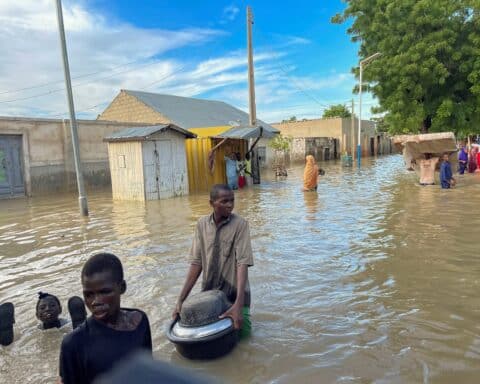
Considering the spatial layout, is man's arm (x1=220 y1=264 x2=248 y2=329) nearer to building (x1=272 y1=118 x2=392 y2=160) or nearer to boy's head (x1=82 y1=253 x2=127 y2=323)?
boy's head (x1=82 y1=253 x2=127 y2=323)

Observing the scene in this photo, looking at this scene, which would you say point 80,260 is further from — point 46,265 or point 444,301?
point 444,301

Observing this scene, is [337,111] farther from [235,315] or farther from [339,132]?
[235,315]

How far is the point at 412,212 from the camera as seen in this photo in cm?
1019

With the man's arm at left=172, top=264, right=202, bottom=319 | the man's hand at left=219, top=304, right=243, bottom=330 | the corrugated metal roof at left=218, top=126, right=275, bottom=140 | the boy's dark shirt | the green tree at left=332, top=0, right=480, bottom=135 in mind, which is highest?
the green tree at left=332, top=0, right=480, bottom=135

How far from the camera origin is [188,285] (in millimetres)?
3537

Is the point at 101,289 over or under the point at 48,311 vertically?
over

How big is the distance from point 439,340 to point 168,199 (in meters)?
11.8

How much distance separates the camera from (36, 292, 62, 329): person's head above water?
165 inches

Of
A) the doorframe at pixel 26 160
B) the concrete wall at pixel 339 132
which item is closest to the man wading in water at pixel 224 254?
the doorframe at pixel 26 160

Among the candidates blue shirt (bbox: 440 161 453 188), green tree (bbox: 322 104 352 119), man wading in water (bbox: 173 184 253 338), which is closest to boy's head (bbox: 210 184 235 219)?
man wading in water (bbox: 173 184 253 338)

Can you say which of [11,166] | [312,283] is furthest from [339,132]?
[312,283]

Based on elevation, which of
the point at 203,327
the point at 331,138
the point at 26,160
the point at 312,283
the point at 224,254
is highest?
the point at 331,138

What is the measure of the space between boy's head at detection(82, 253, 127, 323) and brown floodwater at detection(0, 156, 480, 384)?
5.56 ft

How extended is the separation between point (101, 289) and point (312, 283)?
12.7 ft
